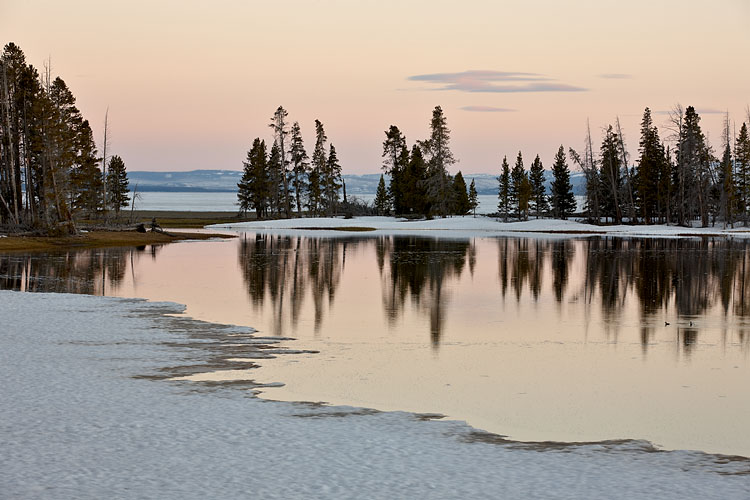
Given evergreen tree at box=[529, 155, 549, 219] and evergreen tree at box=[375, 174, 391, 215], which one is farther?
evergreen tree at box=[529, 155, 549, 219]

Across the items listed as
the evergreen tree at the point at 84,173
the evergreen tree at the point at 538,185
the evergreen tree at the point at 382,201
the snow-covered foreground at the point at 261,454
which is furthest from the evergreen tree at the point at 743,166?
the snow-covered foreground at the point at 261,454

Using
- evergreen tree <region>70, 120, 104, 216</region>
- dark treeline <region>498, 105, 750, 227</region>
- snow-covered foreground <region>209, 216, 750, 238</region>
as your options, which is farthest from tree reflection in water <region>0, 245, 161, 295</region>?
dark treeline <region>498, 105, 750, 227</region>

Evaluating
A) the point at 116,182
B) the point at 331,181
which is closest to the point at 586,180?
the point at 331,181

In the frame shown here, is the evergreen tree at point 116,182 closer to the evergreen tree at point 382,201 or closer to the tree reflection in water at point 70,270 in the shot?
the evergreen tree at point 382,201

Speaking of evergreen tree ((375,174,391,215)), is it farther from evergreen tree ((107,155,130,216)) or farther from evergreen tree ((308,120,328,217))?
evergreen tree ((107,155,130,216))

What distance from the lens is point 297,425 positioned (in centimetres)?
1147

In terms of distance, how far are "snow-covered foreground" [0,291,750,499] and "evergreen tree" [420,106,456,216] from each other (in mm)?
96738

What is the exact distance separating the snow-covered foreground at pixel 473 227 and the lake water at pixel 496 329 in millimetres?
41247

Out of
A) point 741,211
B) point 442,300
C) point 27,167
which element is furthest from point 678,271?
point 741,211

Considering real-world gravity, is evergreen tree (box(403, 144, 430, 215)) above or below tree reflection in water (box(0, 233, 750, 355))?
above

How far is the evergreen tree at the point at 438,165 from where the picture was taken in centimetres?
11019

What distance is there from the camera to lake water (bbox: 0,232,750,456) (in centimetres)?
1298

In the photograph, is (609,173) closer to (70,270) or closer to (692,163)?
(692,163)

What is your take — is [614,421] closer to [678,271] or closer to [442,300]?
[442,300]
